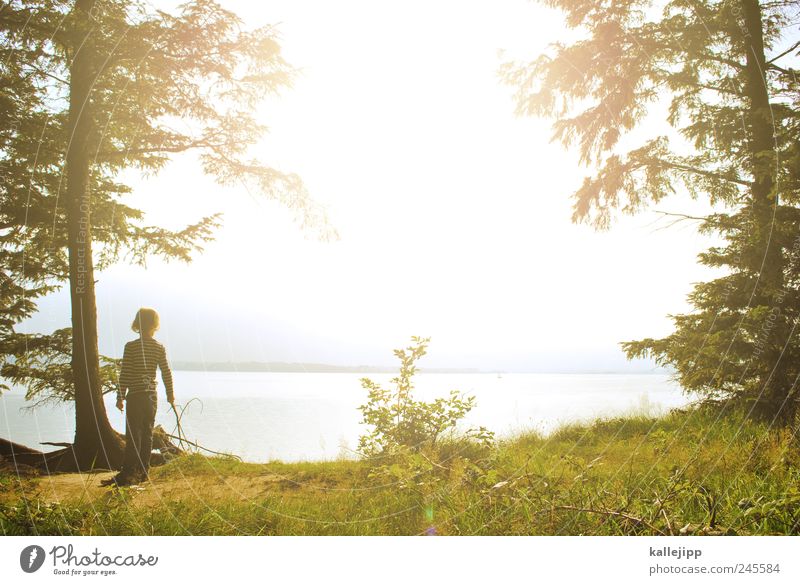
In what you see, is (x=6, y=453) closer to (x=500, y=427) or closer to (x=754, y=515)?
(x=500, y=427)

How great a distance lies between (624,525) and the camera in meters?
2.89

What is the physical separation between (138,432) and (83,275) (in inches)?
54.5

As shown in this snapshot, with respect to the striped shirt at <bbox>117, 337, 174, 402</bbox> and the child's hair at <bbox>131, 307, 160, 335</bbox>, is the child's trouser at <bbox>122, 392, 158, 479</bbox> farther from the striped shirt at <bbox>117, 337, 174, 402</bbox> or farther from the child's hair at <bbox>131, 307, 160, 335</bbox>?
the child's hair at <bbox>131, 307, 160, 335</bbox>

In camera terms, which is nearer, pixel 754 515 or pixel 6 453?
pixel 754 515

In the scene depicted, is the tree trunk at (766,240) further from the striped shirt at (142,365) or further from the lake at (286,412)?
the striped shirt at (142,365)

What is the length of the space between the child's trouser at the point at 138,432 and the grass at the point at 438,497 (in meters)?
0.16

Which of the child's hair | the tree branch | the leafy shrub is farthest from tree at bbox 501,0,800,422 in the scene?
the child's hair

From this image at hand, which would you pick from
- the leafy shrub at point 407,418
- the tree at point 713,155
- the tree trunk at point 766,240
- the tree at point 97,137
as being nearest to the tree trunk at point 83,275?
the tree at point 97,137

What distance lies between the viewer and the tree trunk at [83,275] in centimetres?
328

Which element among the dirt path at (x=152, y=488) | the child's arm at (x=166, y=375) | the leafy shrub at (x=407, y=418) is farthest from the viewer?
the leafy shrub at (x=407, y=418)

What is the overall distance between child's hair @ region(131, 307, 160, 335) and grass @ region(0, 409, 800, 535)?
114 centimetres

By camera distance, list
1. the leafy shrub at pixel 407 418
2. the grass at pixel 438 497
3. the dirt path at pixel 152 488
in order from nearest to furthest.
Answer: the grass at pixel 438 497
the dirt path at pixel 152 488
the leafy shrub at pixel 407 418
